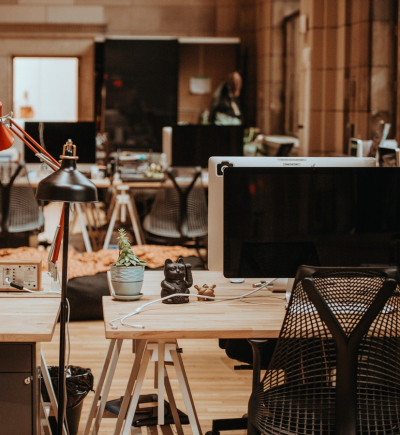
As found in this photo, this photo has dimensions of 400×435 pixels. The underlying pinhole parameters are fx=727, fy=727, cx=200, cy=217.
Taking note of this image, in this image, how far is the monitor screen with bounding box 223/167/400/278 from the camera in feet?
9.39

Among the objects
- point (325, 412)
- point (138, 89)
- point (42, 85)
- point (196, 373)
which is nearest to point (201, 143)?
point (196, 373)

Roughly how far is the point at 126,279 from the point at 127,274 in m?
0.02

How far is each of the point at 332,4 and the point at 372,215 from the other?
5344 millimetres

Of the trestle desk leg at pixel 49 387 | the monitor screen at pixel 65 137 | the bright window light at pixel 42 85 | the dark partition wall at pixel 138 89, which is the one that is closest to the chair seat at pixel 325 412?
the trestle desk leg at pixel 49 387

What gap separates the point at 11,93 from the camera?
1203 cm

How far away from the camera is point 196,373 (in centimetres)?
419

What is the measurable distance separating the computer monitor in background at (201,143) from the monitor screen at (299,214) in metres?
4.44

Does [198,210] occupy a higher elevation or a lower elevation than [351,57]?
lower

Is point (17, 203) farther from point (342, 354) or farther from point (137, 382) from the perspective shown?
point (342, 354)

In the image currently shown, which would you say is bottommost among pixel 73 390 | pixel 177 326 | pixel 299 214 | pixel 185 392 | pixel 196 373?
pixel 196 373

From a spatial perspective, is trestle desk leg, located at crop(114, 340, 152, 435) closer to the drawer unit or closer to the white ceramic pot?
the white ceramic pot

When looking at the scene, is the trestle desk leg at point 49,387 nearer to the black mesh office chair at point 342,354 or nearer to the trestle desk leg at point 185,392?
the trestle desk leg at point 185,392

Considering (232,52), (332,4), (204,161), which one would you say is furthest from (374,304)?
(232,52)

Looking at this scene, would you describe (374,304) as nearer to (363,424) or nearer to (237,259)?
(363,424)
